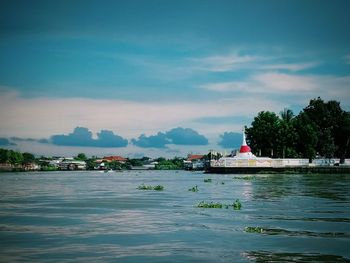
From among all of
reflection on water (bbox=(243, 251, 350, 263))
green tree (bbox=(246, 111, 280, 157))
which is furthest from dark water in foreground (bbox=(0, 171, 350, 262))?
green tree (bbox=(246, 111, 280, 157))

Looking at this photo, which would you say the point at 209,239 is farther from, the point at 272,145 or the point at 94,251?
the point at 272,145

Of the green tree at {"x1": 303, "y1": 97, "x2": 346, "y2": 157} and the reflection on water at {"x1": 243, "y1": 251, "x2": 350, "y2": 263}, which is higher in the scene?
the green tree at {"x1": 303, "y1": 97, "x2": 346, "y2": 157}

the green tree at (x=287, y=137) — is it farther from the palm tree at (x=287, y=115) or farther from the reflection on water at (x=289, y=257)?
the reflection on water at (x=289, y=257)

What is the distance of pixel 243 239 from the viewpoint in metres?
21.2

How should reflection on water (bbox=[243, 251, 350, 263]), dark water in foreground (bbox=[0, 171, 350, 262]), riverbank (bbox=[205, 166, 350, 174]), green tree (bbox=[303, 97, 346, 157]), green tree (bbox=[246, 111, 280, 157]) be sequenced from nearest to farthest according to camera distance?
1. reflection on water (bbox=[243, 251, 350, 263])
2. dark water in foreground (bbox=[0, 171, 350, 262])
3. riverbank (bbox=[205, 166, 350, 174])
4. green tree (bbox=[246, 111, 280, 157])
5. green tree (bbox=[303, 97, 346, 157])

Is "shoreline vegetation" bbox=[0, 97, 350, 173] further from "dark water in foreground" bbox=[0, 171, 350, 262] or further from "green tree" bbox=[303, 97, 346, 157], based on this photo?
"dark water in foreground" bbox=[0, 171, 350, 262]

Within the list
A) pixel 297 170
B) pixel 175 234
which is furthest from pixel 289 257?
pixel 297 170

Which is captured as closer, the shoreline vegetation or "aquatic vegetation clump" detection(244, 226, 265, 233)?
"aquatic vegetation clump" detection(244, 226, 265, 233)

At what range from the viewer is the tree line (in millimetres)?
135500

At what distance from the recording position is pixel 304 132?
13375 centimetres

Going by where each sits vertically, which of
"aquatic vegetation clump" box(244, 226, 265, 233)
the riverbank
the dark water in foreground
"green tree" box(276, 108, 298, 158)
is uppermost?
"green tree" box(276, 108, 298, 158)

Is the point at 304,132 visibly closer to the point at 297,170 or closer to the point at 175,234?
the point at 297,170

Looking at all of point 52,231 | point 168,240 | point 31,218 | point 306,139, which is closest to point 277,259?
point 168,240

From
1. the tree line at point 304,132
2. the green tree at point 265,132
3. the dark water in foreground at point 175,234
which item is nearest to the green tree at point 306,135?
the tree line at point 304,132
